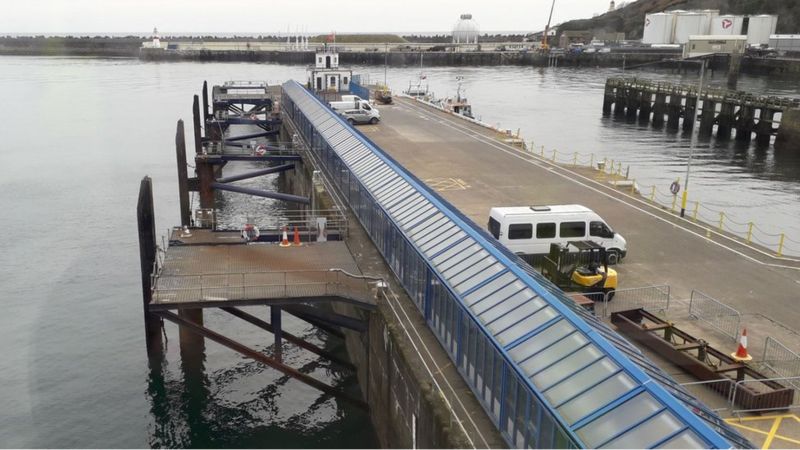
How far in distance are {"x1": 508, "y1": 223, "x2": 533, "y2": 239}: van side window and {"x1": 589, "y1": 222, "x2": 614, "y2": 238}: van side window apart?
94.5 inches

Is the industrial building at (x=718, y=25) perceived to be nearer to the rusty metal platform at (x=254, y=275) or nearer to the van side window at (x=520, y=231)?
the van side window at (x=520, y=231)

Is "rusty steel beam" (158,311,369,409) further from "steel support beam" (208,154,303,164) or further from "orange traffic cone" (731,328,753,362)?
"steel support beam" (208,154,303,164)

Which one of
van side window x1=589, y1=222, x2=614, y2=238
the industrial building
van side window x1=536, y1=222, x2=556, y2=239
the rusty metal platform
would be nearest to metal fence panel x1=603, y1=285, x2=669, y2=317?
van side window x1=589, y1=222, x2=614, y2=238

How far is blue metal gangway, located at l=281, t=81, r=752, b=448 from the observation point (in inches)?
482

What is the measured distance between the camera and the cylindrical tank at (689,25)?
19000 cm

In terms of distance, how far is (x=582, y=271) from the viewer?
2438 cm

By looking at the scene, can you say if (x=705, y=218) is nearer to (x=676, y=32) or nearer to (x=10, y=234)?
(x=10, y=234)

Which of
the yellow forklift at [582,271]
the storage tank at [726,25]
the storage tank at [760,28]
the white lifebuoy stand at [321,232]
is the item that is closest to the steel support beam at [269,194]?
the white lifebuoy stand at [321,232]

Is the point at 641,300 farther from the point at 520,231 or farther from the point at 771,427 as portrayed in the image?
the point at 771,427

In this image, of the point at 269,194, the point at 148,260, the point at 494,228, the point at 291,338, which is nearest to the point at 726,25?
the point at 269,194

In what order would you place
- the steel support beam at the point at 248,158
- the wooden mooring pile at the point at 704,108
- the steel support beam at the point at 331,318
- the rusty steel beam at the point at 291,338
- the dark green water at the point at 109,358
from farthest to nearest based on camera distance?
the wooden mooring pile at the point at 704,108 → the steel support beam at the point at 248,158 → the rusty steel beam at the point at 291,338 → the dark green water at the point at 109,358 → the steel support beam at the point at 331,318

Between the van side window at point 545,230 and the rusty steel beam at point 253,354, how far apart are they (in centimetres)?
936

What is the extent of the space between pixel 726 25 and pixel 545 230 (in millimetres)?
183371

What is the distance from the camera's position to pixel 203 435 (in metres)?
24.0
